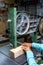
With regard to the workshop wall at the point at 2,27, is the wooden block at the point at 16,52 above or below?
below

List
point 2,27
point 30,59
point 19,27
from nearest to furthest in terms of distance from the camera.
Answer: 1. point 30,59
2. point 19,27
3. point 2,27

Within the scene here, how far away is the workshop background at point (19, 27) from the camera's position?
1.49 meters

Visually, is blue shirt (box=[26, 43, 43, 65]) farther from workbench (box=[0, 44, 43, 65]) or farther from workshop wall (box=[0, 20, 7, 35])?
workshop wall (box=[0, 20, 7, 35])

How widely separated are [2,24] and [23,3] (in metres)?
0.58

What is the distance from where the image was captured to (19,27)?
5.98ft

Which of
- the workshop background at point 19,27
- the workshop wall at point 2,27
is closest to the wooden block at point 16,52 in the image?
the workshop background at point 19,27

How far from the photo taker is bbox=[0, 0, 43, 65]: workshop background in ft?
4.89

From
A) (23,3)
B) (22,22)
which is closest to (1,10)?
(23,3)

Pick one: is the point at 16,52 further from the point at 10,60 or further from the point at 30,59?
the point at 30,59

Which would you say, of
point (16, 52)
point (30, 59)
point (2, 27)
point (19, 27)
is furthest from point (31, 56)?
point (2, 27)

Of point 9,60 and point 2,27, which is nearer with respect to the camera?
point 9,60

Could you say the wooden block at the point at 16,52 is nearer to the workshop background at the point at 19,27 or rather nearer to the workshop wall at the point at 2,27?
the workshop background at the point at 19,27

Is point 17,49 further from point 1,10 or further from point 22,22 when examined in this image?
point 1,10

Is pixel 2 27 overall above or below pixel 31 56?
above
